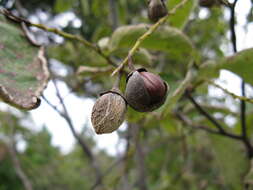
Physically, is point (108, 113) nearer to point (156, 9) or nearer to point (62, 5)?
point (156, 9)

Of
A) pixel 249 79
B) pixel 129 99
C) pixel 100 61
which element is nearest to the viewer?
pixel 129 99

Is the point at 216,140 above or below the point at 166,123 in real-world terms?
below

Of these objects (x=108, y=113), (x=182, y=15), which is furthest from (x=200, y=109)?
(x=108, y=113)

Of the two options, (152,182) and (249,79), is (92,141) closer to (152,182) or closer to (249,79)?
(152,182)

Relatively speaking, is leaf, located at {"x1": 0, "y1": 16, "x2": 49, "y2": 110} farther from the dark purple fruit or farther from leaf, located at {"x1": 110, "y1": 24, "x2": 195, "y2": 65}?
the dark purple fruit

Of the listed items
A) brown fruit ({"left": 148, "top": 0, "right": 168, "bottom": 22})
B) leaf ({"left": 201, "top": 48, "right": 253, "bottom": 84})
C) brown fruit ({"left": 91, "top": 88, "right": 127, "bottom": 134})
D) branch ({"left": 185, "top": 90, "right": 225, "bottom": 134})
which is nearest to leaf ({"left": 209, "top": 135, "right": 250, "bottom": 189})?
branch ({"left": 185, "top": 90, "right": 225, "bottom": 134})

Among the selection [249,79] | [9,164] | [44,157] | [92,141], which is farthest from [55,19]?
[92,141]

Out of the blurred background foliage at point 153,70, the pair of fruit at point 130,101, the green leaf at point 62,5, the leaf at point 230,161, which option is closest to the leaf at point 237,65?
the blurred background foliage at point 153,70

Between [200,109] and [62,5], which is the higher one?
[62,5]
